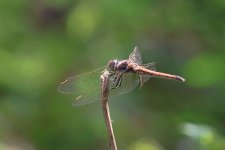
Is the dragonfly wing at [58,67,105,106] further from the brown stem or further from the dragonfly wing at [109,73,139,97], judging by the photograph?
the brown stem

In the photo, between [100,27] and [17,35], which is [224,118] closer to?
[100,27]

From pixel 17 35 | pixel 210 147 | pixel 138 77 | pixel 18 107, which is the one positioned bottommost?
pixel 210 147

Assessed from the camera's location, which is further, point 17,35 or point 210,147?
point 17,35

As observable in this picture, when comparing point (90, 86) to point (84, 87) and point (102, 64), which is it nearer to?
point (84, 87)

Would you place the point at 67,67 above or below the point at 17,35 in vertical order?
below

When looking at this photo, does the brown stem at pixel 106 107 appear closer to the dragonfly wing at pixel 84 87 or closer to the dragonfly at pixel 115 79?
the dragonfly at pixel 115 79

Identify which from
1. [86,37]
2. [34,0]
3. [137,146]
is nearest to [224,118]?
[137,146]

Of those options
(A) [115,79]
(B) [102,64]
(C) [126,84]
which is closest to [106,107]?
(A) [115,79]
